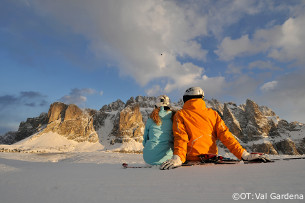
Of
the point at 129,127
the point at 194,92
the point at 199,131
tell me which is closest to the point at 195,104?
the point at 194,92

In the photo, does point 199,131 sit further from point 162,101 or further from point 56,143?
point 56,143

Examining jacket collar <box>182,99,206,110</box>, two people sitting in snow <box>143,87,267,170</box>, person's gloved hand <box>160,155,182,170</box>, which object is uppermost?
jacket collar <box>182,99,206,110</box>

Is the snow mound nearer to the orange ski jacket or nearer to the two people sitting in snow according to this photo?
the two people sitting in snow

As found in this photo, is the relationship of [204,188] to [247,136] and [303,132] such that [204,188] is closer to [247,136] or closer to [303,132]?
[247,136]

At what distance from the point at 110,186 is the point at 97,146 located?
76248 mm

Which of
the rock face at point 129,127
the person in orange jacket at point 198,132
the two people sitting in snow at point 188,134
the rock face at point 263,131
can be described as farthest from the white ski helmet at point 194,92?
the rock face at point 263,131

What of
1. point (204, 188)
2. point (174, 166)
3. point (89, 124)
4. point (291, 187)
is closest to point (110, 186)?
point (204, 188)

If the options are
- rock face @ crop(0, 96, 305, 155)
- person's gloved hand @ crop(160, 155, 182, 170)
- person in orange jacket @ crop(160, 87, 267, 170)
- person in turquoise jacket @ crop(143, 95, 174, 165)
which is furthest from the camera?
rock face @ crop(0, 96, 305, 155)

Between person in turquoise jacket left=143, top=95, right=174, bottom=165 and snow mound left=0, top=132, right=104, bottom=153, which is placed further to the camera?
snow mound left=0, top=132, right=104, bottom=153

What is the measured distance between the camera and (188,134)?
3711mm

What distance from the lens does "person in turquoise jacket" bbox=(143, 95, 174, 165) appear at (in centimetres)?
429

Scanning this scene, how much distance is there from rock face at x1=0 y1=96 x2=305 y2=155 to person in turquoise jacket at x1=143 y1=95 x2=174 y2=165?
234ft

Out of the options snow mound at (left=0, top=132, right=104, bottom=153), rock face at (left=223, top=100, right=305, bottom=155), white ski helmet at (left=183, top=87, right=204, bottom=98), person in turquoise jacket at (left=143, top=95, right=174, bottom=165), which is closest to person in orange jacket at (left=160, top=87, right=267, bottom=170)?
white ski helmet at (left=183, top=87, right=204, bottom=98)

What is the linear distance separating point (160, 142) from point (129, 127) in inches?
2963
